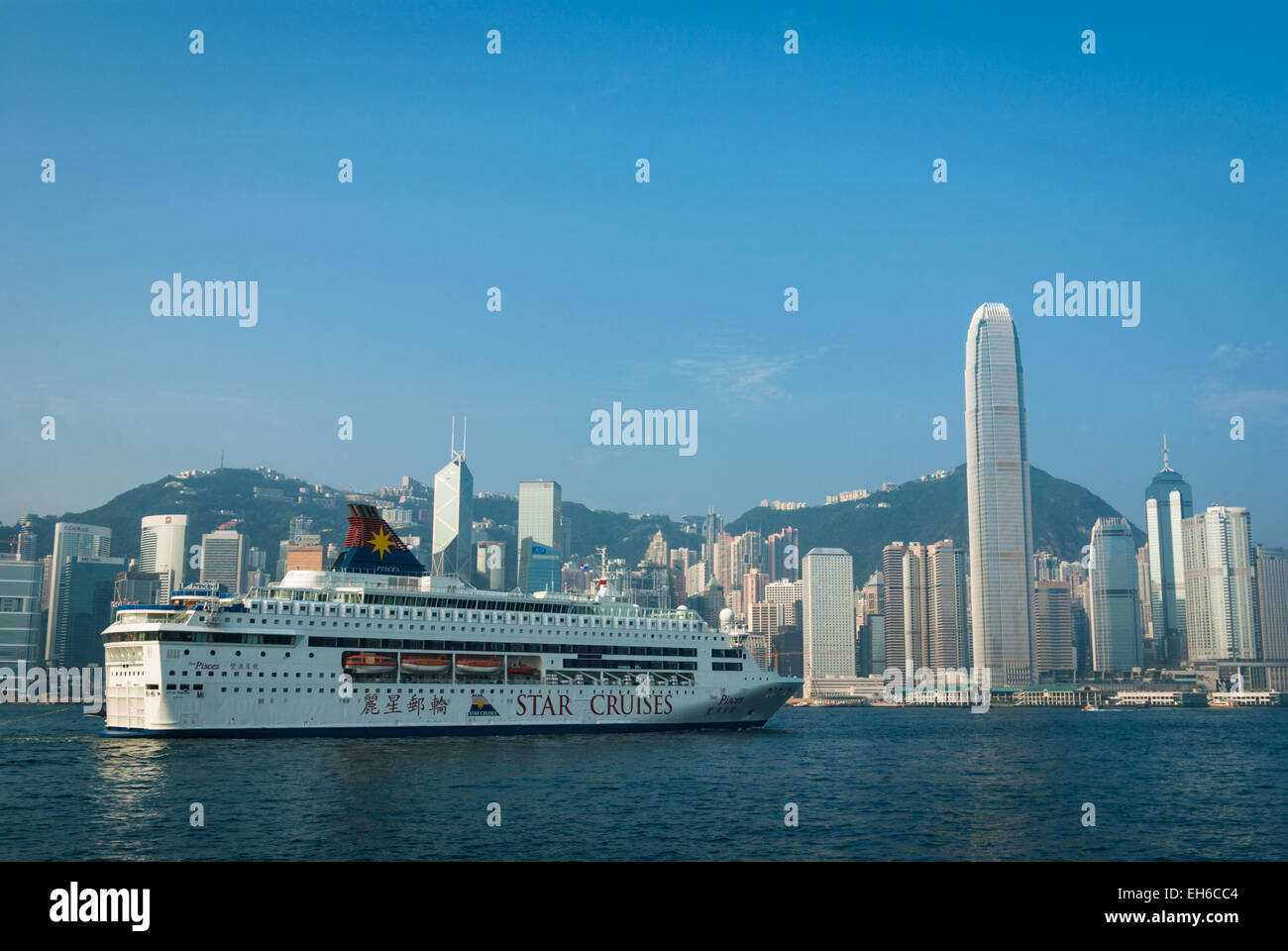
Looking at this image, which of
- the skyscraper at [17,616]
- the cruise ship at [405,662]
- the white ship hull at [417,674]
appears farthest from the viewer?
the skyscraper at [17,616]

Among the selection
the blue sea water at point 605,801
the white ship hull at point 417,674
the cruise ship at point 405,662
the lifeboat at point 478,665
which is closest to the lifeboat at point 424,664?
the cruise ship at point 405,662

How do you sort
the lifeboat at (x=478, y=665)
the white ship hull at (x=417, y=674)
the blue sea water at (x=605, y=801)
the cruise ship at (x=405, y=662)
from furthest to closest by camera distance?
the lifeboat at (x=478, y=665) → the cruise ship at (x=405, y=662) → the white ship hull at (x=417, y=674) → the blue sea water at (x=605, y=801)

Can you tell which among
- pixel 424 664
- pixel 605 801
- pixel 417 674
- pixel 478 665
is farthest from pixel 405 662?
pixel 605 801

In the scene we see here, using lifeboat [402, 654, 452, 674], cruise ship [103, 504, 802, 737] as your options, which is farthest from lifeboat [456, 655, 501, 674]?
lifeboat [402, 654, 452, 674]

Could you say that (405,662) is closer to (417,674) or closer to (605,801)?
(417,674)

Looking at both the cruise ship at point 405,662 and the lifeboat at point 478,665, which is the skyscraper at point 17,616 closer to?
the cruise ship at point 405,662
